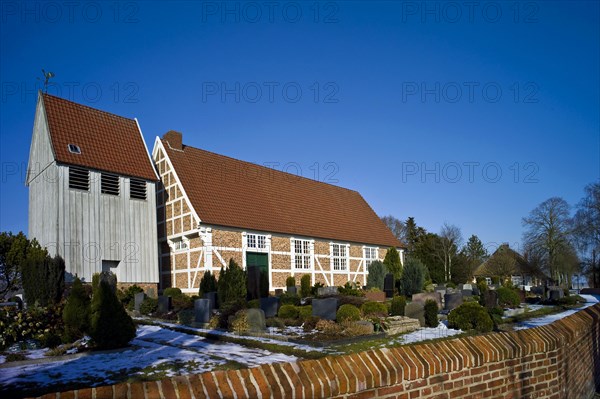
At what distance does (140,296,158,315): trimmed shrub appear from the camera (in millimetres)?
18781

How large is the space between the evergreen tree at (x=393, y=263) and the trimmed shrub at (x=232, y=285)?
15903 millimetres

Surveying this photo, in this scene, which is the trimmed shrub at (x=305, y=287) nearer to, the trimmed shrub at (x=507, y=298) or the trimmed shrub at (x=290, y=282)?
the trimmed shrub at (x=290, y=282)

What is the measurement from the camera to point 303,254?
29.4 meters

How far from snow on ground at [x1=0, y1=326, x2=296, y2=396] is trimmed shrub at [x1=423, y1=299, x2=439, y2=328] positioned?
6.47 meters

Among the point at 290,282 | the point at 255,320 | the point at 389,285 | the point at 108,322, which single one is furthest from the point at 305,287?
the point at 108,322

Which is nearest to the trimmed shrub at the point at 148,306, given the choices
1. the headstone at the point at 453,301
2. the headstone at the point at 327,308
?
the headstone at the point at 327,308

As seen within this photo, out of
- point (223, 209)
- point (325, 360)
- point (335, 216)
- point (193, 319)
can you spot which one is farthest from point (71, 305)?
point (335, 216)

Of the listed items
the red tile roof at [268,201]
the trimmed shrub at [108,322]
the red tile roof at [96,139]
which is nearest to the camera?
the trimmed shrub at [108,322]

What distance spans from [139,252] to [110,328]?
14257 mm

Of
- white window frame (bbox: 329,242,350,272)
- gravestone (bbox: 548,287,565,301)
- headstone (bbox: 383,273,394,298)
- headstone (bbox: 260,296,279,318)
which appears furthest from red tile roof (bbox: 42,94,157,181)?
gravestone (bbox: 548,287,565,301)

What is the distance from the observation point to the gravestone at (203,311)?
15.5m

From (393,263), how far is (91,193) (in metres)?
19.9

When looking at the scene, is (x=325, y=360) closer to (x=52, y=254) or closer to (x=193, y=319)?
(x=193, y=319)

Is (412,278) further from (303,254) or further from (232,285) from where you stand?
(232,285)
